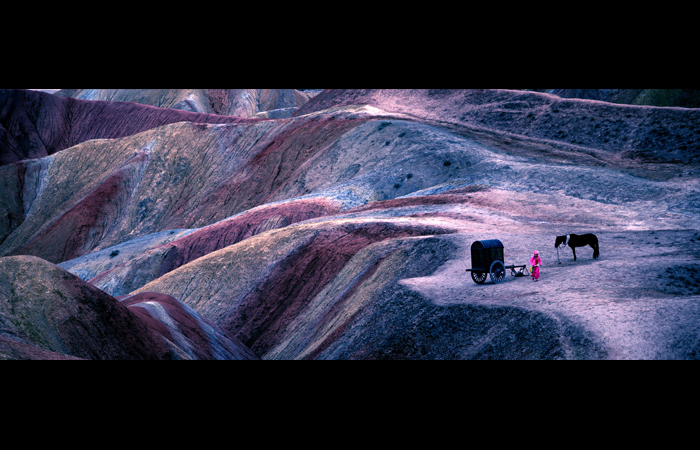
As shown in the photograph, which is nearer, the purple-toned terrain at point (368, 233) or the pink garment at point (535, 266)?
the purple-toned terrain at point (368, 233)

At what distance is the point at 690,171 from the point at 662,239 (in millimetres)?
16454

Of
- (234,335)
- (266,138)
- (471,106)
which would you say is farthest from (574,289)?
(266,138)

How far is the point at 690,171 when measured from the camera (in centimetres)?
3025

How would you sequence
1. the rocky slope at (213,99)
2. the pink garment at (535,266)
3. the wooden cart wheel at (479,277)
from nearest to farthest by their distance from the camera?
1. the pink garment at (535,266)
2. the wooden cart wheel at (479,277)
3. the rocky slope at (213,99)

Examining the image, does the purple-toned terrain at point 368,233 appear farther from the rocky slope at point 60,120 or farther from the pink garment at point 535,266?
the rocky slope at point 60,120

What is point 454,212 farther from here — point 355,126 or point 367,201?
point 355,126

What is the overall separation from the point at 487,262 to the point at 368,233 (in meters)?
9.79

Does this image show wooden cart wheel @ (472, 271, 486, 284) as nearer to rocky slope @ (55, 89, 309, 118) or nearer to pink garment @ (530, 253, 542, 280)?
pink garment @ (530, 253, 542, 280)

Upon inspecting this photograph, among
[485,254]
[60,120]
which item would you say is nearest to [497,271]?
[485,254]

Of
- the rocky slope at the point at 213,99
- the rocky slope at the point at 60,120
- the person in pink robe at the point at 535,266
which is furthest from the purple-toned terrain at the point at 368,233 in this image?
the rocky slope at the point at 213,99

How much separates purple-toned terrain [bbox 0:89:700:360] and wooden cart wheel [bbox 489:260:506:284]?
256mm

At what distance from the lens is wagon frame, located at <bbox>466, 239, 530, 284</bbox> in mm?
14016

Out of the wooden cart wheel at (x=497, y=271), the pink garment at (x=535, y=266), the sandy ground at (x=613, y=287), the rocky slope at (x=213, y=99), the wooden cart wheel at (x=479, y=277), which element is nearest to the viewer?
the sandy ground at (x=613, y=287)

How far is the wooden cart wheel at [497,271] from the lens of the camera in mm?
13992
